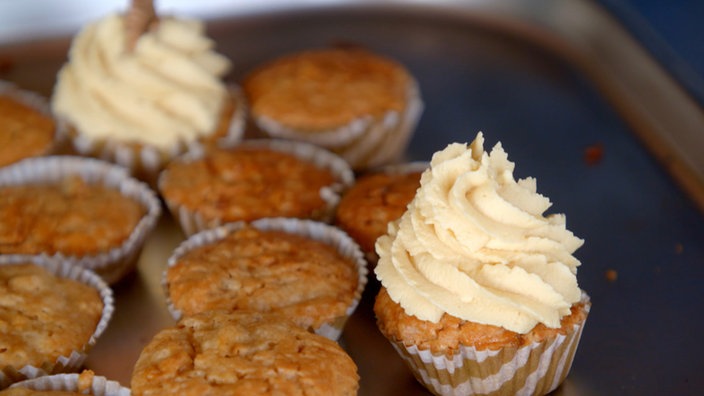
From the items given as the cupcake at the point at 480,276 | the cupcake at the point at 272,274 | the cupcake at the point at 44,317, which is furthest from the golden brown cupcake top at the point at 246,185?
the cupcake at the point at 480,276

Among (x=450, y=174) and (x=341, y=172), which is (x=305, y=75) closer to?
(x=341, y=172)

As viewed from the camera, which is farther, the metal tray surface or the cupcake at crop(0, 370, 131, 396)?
the metal tray surface

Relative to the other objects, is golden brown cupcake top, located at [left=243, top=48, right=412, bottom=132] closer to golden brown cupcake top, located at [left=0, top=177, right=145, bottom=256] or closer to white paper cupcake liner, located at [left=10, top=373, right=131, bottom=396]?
golden brown cupcake top, located at [left=0, top=177, right=145, bottom=256]

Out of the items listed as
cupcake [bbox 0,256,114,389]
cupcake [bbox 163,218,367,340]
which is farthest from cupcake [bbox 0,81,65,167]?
cupcake [bbox 163,218,367,340]

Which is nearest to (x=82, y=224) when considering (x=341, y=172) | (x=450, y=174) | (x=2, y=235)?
(x=2, y=235)

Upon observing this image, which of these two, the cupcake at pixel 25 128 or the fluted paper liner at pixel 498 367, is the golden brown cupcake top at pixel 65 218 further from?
the fluted paper liner at pixel 498 367

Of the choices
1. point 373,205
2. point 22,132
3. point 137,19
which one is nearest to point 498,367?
point 373,205

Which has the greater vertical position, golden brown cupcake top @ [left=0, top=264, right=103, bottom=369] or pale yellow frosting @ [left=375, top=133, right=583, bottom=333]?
pale yellow frosting @ [left=375, top=133, right=583, bottom=333]
